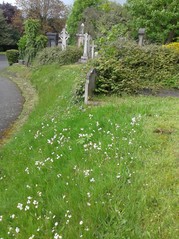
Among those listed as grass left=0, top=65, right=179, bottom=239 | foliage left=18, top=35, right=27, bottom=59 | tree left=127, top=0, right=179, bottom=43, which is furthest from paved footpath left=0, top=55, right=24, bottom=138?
tree left=127, top=0, right=179, bottom=43

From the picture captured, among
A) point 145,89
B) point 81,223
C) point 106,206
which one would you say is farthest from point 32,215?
point 145,89

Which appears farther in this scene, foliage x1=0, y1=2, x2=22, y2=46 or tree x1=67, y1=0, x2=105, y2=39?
foliage x1=0, y1=2, x2=22, y2=46

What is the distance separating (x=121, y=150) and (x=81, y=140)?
738 millimetres

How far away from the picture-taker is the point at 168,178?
272 centimetres

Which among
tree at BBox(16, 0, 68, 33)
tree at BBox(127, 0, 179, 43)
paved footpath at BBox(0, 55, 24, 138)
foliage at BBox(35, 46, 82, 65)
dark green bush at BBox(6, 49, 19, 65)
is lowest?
paved footpath at BBox(0, 55, 24, 138)

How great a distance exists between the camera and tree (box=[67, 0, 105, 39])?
32.9 meters

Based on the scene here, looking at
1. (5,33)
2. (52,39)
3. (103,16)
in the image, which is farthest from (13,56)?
(5,33)

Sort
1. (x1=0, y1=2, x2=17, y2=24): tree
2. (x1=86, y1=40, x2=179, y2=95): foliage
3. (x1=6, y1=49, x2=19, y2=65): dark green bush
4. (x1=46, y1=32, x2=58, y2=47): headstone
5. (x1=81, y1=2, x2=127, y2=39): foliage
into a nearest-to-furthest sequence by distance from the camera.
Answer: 1. (x1=86, y1=40, x2=179, y2=95): foliage
2. (x1=46, y1=32, x2=58, y2=47): headstone
3. (x1=6, y1=49, x2=19, y2=65): dark green bush
4. (x1=81, y1=2, x2=127, y2=39): foliage
5. (x1=0, y1=2, x2=17, y2=24): tree

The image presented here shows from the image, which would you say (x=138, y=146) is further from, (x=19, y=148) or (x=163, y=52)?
(x=163, y=52)

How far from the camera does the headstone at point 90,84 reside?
589 centimetres

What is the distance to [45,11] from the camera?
35.4m

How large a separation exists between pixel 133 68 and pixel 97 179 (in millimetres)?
5277

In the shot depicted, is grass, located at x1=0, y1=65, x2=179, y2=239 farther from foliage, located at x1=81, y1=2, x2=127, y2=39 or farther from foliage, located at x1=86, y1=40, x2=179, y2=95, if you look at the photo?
foliage, located at x1=81, y1=2, x2=127, y2=39

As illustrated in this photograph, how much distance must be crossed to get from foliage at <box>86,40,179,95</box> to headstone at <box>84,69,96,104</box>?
0.61 feet
